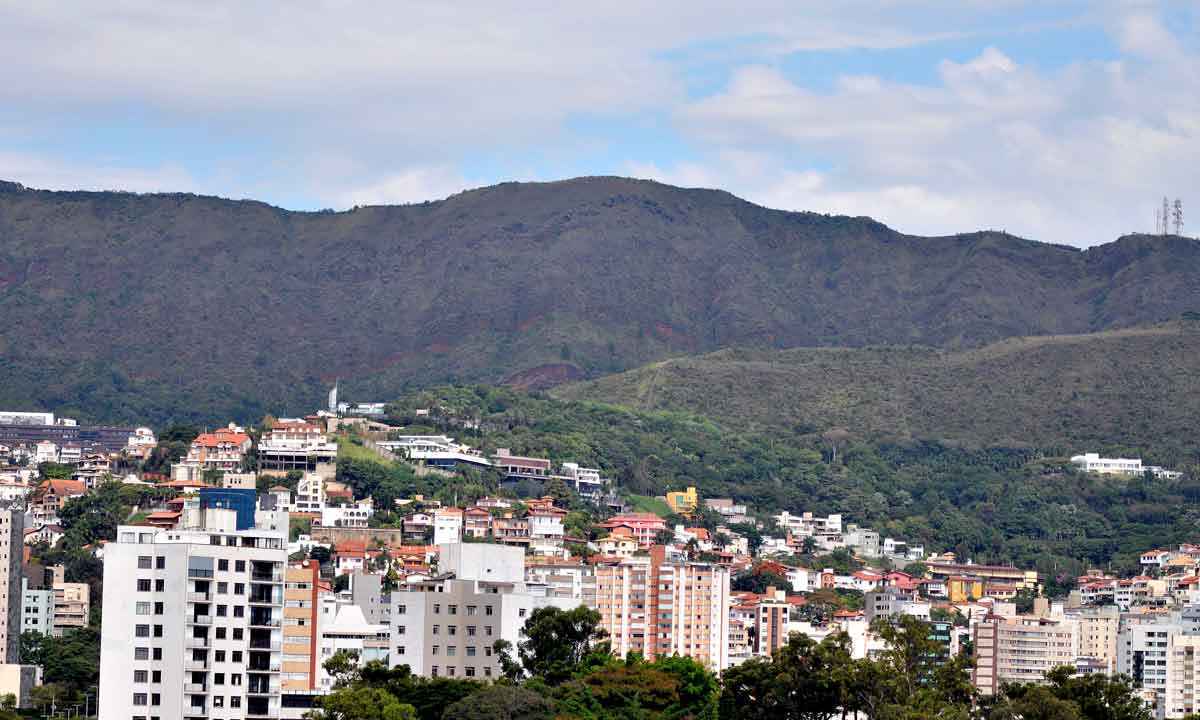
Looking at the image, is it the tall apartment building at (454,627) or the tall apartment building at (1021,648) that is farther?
the tall apartment building at (1021,648)

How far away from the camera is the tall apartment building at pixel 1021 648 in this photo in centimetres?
13750

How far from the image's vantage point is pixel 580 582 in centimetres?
12256

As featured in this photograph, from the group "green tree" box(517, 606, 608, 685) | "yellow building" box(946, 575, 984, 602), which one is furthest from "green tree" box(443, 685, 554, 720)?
"yellow building" box(946, 575, 984, 602)

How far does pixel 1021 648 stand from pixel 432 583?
4477 centimetres

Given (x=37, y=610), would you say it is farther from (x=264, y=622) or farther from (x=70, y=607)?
(x=264, y=622)

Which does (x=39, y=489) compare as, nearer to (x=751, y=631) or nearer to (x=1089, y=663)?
(x=751, y=631)

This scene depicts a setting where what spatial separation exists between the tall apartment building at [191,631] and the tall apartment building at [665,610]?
4956 centimetres

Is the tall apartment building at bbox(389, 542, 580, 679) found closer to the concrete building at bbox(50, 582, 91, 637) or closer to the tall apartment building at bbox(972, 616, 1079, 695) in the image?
the concrete building at bbox(50, 582, 91, 637)

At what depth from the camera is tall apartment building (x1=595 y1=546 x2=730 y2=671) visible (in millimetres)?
120938

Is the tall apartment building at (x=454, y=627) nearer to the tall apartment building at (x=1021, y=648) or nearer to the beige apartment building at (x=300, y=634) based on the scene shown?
the beige apartment building at (x=300, y=634)

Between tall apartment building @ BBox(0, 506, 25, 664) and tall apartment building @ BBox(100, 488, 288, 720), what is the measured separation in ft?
158

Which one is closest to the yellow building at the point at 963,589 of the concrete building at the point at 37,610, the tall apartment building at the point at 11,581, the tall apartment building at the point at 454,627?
the concrete building at the point at 37,610

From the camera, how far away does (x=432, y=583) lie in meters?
106

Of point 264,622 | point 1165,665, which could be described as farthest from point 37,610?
point 264,622
